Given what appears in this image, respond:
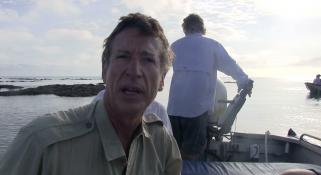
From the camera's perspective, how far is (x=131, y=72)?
2.04 meters

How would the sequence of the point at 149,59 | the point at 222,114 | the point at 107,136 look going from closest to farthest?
the point at 107,136 → the point at 149,59 → the point at 222,114

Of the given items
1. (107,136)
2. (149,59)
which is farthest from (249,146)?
(107,136)

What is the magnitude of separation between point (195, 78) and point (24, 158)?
4.51 meters

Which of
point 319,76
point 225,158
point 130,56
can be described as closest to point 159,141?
point 130,56

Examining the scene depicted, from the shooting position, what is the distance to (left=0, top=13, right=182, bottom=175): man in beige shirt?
1.79 metres

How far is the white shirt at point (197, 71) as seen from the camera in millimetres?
6039

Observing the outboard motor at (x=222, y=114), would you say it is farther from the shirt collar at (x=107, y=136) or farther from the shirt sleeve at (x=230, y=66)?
the shirt collar at (x=107, y=136)

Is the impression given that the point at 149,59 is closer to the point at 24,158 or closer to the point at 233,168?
the point at 24,158

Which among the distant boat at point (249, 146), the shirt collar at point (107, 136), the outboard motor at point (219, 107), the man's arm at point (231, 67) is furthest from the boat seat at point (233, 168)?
the shirt collar at point (107, 136)

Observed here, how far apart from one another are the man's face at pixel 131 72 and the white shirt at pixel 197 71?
396 cm

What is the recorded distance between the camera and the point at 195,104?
20.2ft

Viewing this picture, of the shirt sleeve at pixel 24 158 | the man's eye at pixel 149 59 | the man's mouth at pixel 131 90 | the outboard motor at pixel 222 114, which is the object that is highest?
the man's eye at pixel 149 59

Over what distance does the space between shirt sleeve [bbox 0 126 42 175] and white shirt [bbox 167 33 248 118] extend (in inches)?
175

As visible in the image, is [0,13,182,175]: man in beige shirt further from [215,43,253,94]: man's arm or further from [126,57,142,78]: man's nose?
[215,43,253,94]: man's arm
